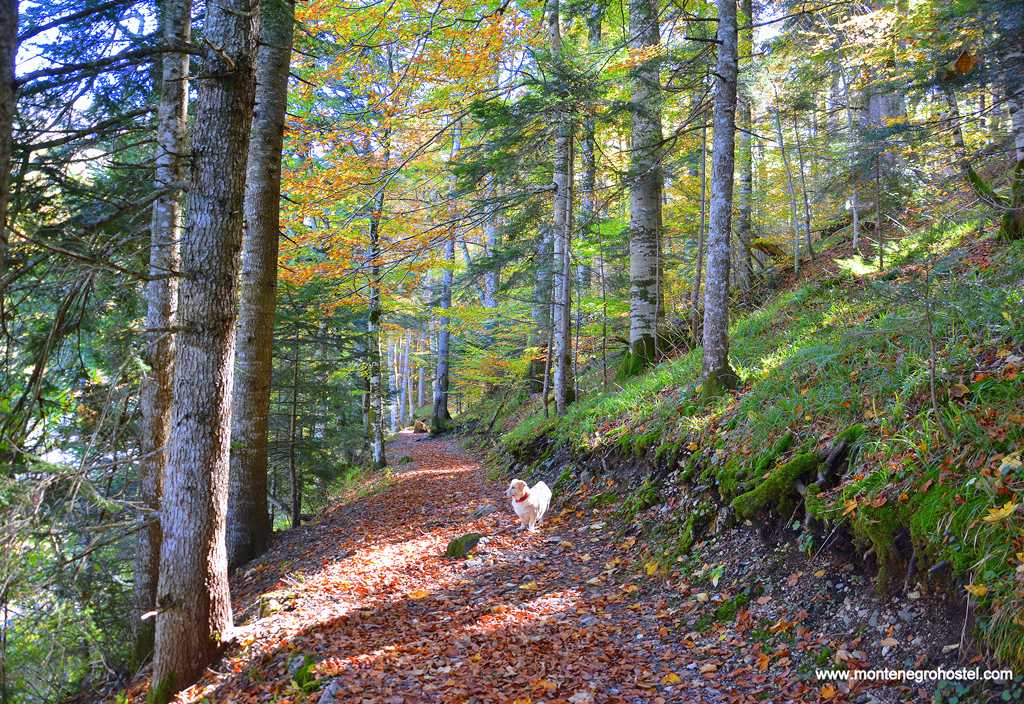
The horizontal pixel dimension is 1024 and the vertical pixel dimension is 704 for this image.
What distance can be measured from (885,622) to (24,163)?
6.49 m

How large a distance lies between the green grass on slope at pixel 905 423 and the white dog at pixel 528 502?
55.3 inches

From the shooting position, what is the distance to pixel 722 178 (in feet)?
22.8

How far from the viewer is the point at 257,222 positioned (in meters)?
7.52

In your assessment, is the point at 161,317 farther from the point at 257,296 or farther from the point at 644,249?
the point at 644,249

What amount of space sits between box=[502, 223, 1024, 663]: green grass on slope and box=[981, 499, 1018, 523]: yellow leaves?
0.02 m

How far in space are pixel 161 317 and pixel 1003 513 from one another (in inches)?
314

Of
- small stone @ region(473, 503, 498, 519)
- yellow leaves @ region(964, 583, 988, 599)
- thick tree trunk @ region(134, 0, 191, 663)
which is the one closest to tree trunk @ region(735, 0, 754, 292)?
small stone @ region(473, 503, 498, 519)

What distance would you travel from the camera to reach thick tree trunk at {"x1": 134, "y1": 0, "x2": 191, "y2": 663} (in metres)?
6.48

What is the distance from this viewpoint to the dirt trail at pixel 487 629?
154 inches

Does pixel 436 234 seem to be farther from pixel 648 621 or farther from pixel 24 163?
pixel 648 621

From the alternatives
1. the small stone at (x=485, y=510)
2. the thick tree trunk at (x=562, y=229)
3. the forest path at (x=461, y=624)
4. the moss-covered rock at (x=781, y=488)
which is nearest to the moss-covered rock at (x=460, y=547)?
the forest path at (x=461, y=624)

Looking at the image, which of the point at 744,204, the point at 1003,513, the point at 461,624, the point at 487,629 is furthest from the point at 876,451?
the point at 744,204

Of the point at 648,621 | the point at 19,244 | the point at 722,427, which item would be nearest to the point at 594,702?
the point at 648,621

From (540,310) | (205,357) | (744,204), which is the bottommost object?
(205,357)
